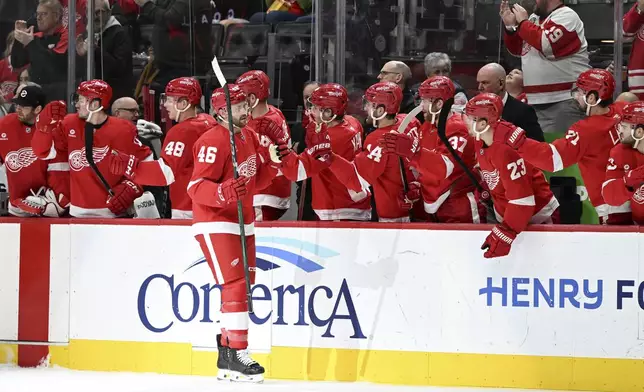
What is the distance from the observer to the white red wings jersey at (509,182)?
6.45m

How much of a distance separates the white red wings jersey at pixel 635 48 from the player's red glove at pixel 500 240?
61.5 inches

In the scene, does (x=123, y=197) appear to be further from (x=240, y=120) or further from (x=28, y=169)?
(x=240, y=120)

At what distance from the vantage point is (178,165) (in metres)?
7.12

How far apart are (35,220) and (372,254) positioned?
1988mm

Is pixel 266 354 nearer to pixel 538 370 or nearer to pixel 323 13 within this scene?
pixel 538 370

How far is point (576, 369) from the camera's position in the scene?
641 cm

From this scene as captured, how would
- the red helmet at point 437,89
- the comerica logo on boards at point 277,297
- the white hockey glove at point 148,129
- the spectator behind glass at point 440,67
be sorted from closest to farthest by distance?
Answer: the comerica logo on boards at point 277,297 < the red helmet at point 437,89 < the spectator behind glass at point 440,67 < the white hockey glove at point 148,129

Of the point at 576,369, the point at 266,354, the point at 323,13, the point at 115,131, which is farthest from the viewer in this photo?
the point at 323,13

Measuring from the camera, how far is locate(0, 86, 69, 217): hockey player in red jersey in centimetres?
749

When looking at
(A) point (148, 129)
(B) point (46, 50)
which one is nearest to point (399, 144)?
(A) point (148, 129)

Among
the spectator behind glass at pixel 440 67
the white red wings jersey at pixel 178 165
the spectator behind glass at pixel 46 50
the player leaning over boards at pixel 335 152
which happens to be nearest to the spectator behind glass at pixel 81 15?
the spectator behind glass at pixel 46 50

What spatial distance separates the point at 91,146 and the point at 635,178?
122 inches

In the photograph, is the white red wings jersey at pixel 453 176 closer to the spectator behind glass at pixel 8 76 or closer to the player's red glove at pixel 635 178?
the player's red glove at pixel 635 178

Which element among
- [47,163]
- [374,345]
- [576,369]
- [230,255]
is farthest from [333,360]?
[47,163]
